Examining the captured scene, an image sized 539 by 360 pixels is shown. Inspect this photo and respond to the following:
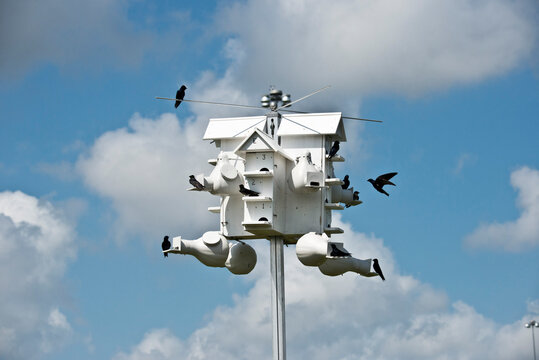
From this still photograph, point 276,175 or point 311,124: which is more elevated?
point 311,124

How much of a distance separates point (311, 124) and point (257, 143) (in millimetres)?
1923

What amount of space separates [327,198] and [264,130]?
253cm

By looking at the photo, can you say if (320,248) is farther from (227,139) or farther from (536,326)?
(536,326)

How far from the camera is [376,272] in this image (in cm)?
4000

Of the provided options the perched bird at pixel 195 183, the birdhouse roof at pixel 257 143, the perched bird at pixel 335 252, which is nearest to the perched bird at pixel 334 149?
the birdhouse roof at pixel 257 143

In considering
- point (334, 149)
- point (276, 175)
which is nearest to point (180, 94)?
point (276, 175)

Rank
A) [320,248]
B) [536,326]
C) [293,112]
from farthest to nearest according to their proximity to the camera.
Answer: [536,326] → [293,112] → [320,248]

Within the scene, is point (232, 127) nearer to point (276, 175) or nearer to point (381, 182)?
point (276, 175)

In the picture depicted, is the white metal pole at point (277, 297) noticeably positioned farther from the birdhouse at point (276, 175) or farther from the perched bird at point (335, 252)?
the perched bird at point (335, 252)

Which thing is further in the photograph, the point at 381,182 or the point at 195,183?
the point at 381,182

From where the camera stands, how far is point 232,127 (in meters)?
40.1

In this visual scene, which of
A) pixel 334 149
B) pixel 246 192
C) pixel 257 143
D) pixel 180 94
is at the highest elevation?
pixel 180 94

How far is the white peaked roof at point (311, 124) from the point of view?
39500 millimetres

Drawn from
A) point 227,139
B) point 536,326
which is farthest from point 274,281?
point 536,326
